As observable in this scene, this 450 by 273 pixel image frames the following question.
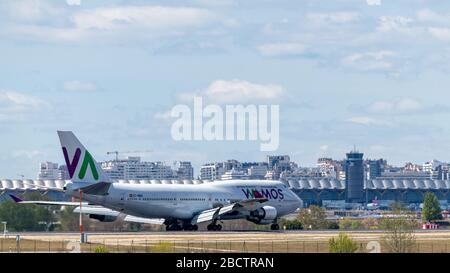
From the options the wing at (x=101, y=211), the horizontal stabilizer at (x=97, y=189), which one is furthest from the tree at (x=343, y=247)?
the wing at (x=101, y=211)

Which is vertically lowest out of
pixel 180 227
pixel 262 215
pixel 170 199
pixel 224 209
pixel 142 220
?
pixel 180 227

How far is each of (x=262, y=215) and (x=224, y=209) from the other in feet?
17.8

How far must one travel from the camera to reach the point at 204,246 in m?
92.3

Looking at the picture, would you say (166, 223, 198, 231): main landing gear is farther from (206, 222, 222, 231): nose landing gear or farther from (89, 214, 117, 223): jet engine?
(89, 214, 117, 223): jet engine

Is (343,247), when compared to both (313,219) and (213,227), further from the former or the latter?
(313,219)

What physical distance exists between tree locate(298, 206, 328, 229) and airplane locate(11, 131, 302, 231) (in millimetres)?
24471

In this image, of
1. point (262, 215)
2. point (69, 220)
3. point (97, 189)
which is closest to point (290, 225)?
point (262, 215)

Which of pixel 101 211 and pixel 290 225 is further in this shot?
pixel 290 225

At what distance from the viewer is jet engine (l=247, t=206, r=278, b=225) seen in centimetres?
13062

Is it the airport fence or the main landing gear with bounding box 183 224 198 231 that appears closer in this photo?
the airport fence

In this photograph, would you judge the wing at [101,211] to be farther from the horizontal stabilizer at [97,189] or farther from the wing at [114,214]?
the horizontal stabilizer at [97,189]

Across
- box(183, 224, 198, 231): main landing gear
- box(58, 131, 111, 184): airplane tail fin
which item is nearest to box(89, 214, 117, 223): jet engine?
box(183, 224, 198, 231): main landing gear
